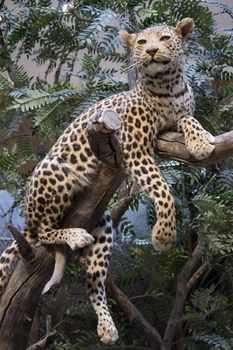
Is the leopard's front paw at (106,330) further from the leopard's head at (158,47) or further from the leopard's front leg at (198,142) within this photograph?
the leopard's head at (158,47)

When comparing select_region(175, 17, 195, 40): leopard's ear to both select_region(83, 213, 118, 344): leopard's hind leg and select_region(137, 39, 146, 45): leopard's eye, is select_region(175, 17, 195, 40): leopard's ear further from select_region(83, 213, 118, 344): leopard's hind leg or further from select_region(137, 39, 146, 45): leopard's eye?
select_region(83, 213, 118, 344): leopard's hind leg

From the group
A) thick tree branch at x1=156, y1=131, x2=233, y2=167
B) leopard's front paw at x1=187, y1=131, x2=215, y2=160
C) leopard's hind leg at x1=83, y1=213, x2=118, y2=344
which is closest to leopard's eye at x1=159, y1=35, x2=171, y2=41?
thick tree branch at x1=156, y1=131, x2=233, y2=167

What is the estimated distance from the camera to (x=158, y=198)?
257 centimetres

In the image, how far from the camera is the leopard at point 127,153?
8.70 ft

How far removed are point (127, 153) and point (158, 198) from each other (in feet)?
0.72

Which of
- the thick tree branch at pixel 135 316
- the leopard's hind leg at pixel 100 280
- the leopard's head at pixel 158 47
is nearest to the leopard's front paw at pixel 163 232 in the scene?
the leopard's hind leg at pixel 100 280

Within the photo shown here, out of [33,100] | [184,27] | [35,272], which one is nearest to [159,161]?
[33,100]

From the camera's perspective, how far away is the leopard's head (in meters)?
2.71

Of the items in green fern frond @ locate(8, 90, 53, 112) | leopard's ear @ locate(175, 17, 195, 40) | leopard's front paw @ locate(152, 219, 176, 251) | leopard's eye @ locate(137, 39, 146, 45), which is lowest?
leopard's front paw @ locate(152, 219, 176, 251)

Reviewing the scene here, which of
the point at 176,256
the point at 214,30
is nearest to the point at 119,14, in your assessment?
the point at 214,30

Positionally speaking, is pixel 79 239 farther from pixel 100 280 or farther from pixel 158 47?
pixel 158 47

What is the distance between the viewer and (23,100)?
11.5ft

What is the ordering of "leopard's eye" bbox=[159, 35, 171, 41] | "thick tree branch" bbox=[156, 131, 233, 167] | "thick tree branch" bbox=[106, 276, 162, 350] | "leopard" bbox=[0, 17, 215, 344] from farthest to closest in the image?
1. "thick tree branch" bbox=[106, 276, 162, 350]
2. "leopard's eye" bbox=[159, 35, 171, 41]
3. "leopard" bbox=[0, 17, 215, 344]
4. "thick tree branch" bbox=[156, 131, 233, 167]

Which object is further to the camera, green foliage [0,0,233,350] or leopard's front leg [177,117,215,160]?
green foliage [0,0,233,350]
